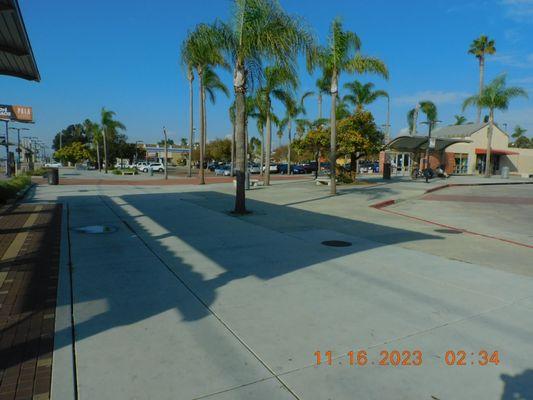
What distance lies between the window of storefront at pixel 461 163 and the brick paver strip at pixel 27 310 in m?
45.2

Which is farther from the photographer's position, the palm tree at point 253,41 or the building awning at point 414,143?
the building awning at point 414,143

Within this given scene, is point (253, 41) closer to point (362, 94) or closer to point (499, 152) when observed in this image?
point (362, 94)

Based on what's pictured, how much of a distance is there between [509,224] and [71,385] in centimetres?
1281

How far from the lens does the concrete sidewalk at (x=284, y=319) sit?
10.7 feet

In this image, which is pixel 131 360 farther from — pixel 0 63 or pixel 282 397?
pixel 0 63

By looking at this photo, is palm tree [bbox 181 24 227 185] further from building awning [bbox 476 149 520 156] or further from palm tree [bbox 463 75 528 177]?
building awning [bbox 476 149 520 156]

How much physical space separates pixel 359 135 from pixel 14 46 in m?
21.2

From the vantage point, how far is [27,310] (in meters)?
4.75

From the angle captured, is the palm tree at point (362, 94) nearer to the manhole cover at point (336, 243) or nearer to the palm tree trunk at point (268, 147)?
the palm tree trunk at point (268, 147)

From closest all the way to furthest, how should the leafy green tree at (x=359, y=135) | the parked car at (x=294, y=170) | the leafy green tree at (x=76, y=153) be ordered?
1. the leafy green tree at (x=359, y=135)
2. the parked car at (x=294, y=170)
3. the leafy green tree at (x=76, y=153)

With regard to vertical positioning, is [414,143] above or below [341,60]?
below

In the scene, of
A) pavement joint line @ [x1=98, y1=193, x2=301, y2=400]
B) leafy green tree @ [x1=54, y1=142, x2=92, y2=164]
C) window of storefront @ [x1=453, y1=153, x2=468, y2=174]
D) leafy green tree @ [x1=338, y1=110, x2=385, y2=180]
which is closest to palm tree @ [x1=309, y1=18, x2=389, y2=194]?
leafy green tree @ [x1=338, y1=110, x2=385, y2=180]
